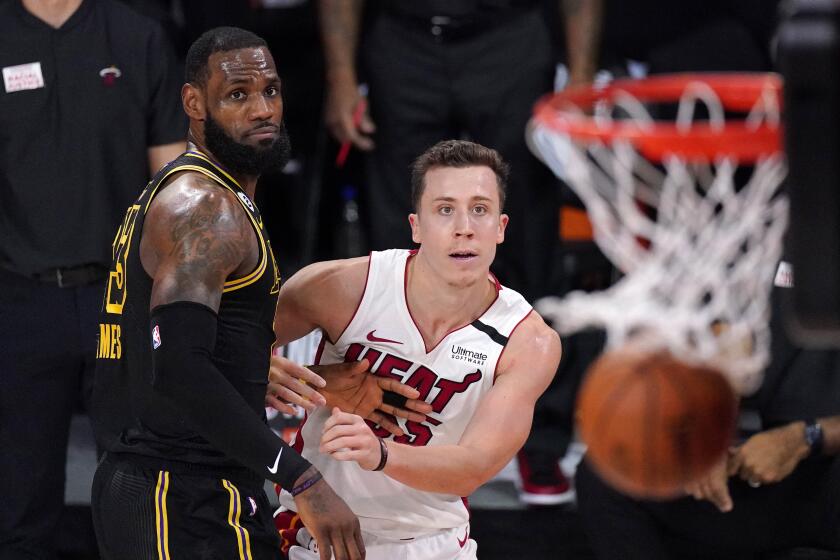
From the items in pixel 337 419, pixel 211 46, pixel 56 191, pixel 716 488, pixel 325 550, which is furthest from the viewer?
pixel 56 191

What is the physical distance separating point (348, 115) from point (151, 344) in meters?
2.02

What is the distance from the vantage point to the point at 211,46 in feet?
11.5

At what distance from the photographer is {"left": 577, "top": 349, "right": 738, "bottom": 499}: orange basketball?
272cm

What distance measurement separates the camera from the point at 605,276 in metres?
5.77

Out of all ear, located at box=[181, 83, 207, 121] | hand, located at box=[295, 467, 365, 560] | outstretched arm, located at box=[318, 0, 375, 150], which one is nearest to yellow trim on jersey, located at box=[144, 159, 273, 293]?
ear, located at box=[181, 83, 207, 121]

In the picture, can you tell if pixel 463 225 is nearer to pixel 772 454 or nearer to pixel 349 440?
pixel 349 440

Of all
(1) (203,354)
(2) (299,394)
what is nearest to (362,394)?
(2) (299,394)

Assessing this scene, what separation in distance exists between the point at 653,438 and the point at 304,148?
11.3 ft

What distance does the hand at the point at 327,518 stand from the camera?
307 cm

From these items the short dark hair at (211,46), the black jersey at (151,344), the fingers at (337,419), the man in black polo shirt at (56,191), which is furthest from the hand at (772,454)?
the man in black polo shirt at (56,191)

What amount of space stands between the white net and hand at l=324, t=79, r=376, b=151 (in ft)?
7.06

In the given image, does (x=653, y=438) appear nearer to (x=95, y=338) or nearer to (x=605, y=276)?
(x=95, y=338)

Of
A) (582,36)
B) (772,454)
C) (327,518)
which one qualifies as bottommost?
(772,454)

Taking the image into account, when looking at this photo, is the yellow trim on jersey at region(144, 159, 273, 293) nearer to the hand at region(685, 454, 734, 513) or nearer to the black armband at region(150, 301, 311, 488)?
the black armband at region(150, 301, 311, 488)
